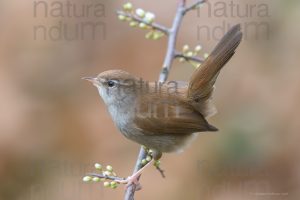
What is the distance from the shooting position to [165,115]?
4.20m

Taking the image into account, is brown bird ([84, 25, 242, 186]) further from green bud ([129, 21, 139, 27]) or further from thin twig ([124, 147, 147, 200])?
green bud ([129, 21, 139, 27])

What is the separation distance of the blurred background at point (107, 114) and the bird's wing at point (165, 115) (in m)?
1.80

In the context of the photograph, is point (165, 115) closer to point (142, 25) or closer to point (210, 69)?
point (210, 69)

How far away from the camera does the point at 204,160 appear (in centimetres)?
595

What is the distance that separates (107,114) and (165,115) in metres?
2.75

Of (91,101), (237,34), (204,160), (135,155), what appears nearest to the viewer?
(237,34)

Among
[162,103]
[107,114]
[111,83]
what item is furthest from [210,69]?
[107,114]

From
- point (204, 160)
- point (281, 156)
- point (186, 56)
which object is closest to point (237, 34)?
point (186, 56)

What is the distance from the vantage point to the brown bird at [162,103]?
4137mm

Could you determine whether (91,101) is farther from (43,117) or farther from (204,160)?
(204,160)

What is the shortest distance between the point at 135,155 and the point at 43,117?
1.30m

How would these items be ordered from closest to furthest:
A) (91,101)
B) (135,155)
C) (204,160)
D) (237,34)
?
(237,34) → (204,160) → (135,155) → (91,101)

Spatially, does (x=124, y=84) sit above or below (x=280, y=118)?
above

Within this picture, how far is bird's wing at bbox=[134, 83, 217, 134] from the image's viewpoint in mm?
4168
